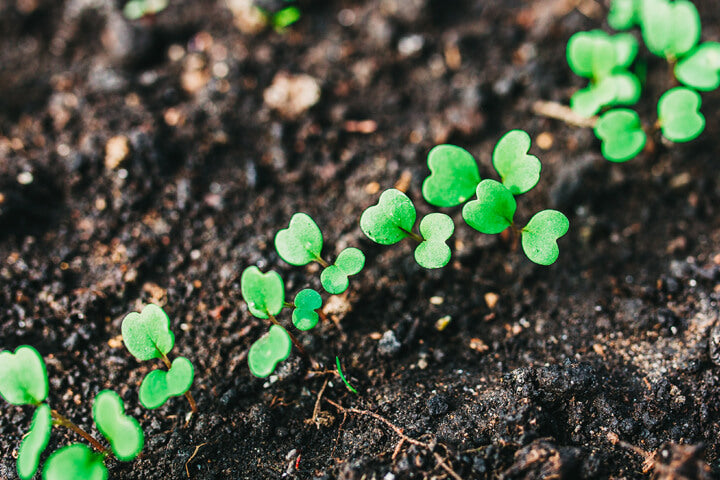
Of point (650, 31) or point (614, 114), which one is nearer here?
point (614, 114)

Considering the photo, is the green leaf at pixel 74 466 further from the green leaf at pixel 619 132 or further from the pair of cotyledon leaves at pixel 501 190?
the green leaf at pixel 619 132

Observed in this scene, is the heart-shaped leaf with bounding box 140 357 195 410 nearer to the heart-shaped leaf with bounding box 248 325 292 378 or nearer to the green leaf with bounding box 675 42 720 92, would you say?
the heart-shaped leaf with bounding box 248 325 292 378

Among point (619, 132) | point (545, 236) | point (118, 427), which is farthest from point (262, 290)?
point (619, 132)

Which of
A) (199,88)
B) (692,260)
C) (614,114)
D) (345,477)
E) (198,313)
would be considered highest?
(199,88)

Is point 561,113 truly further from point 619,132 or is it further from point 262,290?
point 262,290

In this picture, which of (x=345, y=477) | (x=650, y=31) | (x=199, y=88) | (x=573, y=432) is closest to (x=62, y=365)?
(x=345, y=477)

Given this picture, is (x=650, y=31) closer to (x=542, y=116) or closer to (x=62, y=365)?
(x=542, y=116)
